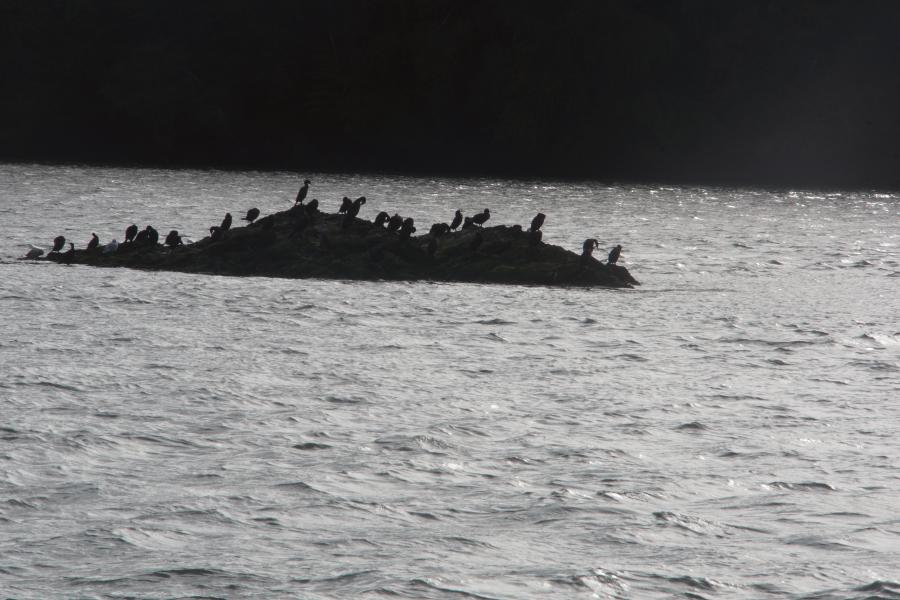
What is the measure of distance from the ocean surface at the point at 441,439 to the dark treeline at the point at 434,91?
191 feet

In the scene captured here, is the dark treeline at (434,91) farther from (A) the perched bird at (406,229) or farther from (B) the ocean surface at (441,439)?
(B) the ocean surface at (441,439)

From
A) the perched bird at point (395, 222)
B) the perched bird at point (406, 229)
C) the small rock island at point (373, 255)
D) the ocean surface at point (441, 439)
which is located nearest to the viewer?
the ocean surface at point (441, 439)

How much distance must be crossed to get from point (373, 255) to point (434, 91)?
61.6m

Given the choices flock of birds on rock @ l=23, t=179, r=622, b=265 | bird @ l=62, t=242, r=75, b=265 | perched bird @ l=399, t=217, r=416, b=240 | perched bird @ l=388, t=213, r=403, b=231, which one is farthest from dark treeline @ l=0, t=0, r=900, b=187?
perched bird @ l=399, t=217, r=416, b=240

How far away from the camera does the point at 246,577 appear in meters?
11.8

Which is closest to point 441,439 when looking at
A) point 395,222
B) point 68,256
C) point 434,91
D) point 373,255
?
point 373,255

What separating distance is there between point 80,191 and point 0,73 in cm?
3444

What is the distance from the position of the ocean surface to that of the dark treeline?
2294 inches

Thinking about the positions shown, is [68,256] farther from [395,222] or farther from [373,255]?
[395,222]

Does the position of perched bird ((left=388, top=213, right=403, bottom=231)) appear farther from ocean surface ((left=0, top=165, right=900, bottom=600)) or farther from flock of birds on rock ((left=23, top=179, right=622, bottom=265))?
ocean surface ((left=0, top=165, right=900, bottom=600))

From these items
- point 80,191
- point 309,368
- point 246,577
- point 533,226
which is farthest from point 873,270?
point 80,191

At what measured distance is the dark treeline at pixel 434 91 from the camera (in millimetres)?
93250

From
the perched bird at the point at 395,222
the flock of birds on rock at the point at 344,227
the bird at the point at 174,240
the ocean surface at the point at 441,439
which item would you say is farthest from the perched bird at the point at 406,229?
the bird at the point at 174,240

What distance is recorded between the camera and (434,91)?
95.9m
